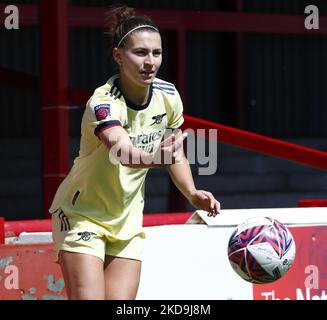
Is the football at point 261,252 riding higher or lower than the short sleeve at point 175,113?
lower

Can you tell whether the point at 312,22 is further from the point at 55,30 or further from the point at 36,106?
the point at 55,30

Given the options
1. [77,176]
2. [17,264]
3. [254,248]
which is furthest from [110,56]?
[17,264]

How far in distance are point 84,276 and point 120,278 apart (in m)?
0.24

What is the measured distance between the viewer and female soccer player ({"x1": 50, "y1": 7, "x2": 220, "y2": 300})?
17.0 ft

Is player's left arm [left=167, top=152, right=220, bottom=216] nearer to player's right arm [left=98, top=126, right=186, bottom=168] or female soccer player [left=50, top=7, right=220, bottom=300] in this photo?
female soccer player [left=50, top=7, right=220, bottom=300]

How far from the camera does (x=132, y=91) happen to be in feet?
17.5

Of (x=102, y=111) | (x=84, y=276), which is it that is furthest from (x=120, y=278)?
(x=102, y=111)

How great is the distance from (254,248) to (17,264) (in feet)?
5.25

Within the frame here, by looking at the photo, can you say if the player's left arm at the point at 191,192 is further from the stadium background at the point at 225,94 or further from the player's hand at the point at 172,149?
the stadium background at the point at 225,94

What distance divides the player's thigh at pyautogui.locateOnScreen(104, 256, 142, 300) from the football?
76 centimetres

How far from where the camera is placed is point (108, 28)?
5.59 meters

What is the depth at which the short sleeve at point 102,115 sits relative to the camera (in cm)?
510

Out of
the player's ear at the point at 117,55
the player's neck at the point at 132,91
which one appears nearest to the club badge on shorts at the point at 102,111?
the player's neck at the point at 132,91

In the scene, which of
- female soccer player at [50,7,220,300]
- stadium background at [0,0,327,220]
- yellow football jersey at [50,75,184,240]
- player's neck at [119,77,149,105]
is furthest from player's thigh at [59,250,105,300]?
stadium background at [0,0,327,220]
